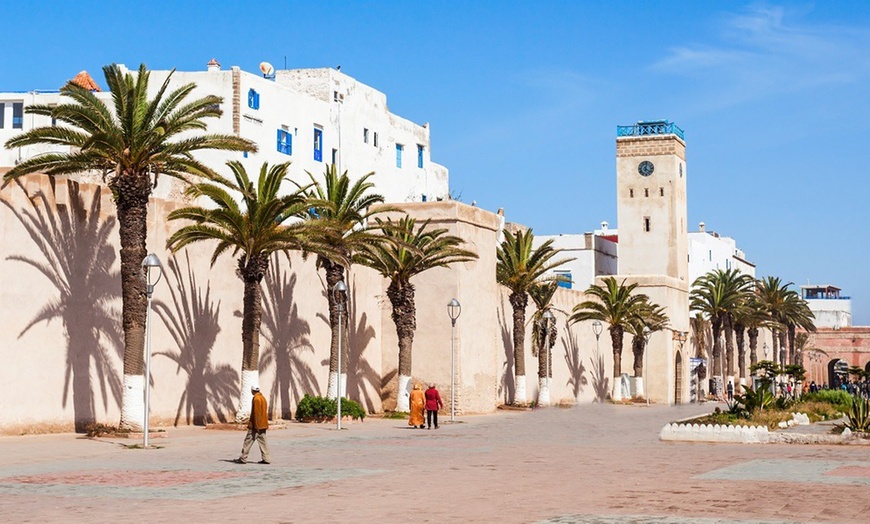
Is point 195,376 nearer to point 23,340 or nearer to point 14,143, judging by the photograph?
point 23,340

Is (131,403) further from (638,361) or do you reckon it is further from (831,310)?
(831,310)

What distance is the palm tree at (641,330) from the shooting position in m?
59.8

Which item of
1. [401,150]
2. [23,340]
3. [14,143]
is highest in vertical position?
[401,150]

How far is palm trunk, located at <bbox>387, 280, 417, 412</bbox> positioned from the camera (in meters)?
37.8

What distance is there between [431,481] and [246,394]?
1335cm

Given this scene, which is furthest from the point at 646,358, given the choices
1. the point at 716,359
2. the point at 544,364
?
the point at 716,359

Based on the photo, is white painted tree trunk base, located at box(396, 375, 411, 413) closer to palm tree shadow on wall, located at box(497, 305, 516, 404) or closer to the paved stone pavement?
palm tree shadow on wall, located at box(497, 305, 516, 404)

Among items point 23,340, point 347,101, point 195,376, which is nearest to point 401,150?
point 347,101

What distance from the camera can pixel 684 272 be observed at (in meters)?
71.8

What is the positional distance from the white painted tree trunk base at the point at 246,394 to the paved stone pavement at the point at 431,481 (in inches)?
70.9

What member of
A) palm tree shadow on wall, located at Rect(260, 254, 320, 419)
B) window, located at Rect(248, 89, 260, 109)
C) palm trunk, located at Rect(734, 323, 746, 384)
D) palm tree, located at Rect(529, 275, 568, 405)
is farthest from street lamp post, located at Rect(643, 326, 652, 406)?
palm tree shadow on wall, located at Rect(260, 254, 320, 419)

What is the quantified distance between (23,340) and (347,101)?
113ft

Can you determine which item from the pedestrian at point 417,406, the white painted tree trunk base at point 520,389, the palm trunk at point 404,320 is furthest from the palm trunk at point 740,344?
the pedestrian at point 417,406

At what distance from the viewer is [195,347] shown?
31562 mm
